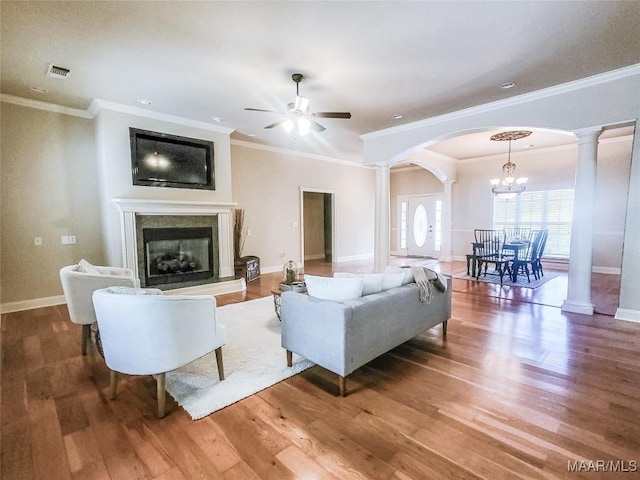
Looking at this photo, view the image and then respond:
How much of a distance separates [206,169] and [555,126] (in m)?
5.50

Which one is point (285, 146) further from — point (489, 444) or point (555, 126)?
point (489, 444)

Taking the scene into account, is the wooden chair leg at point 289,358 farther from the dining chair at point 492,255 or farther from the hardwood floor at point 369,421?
the dining chair at point 492,255

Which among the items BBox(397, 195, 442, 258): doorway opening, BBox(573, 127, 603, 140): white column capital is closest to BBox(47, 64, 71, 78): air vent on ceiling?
BBox(573, 127, 603, 140): white column capital

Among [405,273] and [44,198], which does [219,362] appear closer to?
[405,273]

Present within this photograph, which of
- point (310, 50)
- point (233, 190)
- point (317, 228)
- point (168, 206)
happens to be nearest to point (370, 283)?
point (310, 50)

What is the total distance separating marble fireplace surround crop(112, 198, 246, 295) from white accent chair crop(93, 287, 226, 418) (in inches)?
109

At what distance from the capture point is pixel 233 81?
362 centimetres

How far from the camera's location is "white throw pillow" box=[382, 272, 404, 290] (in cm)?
265

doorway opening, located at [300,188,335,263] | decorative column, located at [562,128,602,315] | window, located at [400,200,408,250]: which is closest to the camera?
decorative column, located at [562,128,602,315]

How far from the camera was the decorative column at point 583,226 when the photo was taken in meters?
3.85

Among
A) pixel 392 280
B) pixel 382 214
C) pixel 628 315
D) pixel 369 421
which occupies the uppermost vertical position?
pixel 382 214

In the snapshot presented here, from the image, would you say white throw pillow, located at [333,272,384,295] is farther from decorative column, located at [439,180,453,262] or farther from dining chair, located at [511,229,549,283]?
decorative column, located at [439,180,453,262]

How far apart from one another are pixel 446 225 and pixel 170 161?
7.77 metres

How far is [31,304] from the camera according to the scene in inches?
171
